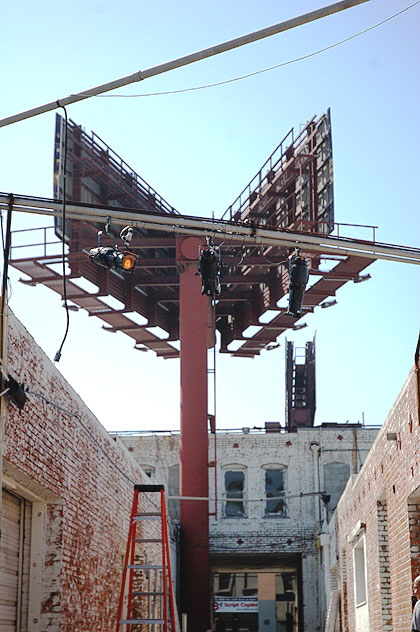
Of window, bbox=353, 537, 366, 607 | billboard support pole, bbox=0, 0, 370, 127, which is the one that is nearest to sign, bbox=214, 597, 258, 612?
window, bbox=353, 537, 366, 607

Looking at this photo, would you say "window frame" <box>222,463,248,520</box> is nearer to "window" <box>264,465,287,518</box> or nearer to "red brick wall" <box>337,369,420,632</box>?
"window" <box>264,465,287,518</box>

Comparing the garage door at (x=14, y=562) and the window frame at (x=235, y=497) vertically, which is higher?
the window frame at (x=235, y=497)

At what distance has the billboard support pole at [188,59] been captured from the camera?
780 centimetres

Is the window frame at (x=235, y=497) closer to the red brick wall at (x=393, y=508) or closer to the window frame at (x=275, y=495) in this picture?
the window frame at (x=275, y=495)

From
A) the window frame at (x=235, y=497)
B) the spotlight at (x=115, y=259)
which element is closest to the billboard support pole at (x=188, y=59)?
the spotlight at (x=115, y=259)

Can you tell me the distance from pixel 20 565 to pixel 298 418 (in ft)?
95.6

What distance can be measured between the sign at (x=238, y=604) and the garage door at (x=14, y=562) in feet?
129

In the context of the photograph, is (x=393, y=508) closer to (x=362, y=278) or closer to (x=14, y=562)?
(x=14, y=562)

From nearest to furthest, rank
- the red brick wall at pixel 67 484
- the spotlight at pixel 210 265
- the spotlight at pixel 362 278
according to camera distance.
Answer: the red brick wall at pixel 67 484, the spotlight at pixel 210 265, the spotlight at pixel 362 278

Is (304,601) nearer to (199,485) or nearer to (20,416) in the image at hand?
(199,485)

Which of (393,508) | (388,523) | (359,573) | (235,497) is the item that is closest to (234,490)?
(235,497)

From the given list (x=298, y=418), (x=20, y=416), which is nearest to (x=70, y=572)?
(x=20, y=416)

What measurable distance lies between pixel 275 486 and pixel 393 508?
23.2 metres

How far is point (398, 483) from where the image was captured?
13.4 m
